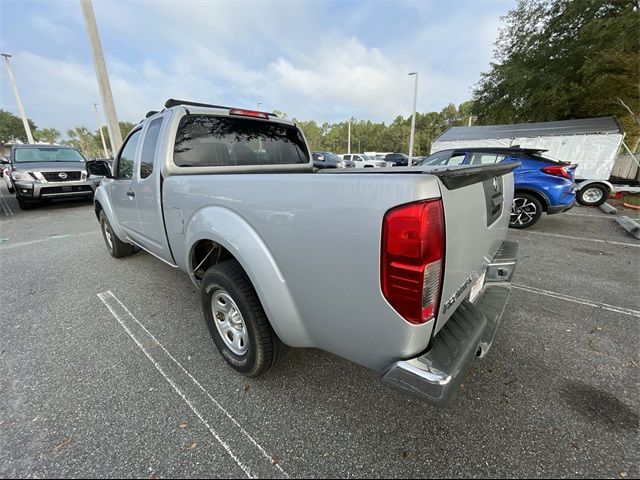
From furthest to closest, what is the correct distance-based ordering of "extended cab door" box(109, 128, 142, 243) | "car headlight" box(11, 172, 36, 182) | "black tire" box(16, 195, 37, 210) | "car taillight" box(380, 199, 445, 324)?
"black tire" box(16, 195, 37, 210)
"car headlight" box(11, 172, 36, 182)
"extended cab door" box(109, 128, 142, 243)
"car taillight" box(380, 199, 445, 324)

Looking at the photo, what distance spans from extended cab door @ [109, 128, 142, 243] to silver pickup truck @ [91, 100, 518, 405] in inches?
30.5

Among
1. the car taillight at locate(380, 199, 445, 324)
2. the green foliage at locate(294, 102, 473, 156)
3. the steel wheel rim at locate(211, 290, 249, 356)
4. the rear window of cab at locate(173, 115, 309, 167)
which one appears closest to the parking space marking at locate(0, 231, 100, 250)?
the rear window of cab at locate(173, 115, 309, 167)

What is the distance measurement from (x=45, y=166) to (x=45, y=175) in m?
0.39

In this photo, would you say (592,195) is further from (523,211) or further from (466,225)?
(466,225)

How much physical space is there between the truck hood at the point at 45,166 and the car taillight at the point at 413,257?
10720 millimetres

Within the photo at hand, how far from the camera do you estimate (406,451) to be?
158cm

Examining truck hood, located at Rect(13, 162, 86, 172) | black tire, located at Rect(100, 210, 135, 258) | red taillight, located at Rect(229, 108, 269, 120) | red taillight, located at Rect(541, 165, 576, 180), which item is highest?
red taillight, located at Rect(229, 108, 269, 120)

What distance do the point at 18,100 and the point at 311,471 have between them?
30852 mm

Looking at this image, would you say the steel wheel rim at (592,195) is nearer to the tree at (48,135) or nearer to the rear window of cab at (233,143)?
the rear window of cab at (233,143)

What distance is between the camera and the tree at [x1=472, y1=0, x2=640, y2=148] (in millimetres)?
10156

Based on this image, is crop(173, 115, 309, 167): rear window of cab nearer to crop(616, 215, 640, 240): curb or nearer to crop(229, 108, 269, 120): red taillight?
crop(229, 108, 269, 120): red taillight

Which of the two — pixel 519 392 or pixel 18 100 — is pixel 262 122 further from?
pixel 18 100

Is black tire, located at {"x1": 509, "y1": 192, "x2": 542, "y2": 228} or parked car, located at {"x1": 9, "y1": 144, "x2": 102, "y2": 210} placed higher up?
parked car, located at {"x1": 9, "y1": 144, "x2": 102, "y2": 210}

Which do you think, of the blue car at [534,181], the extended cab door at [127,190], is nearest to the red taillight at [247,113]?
the extended cab door at [127,190]
